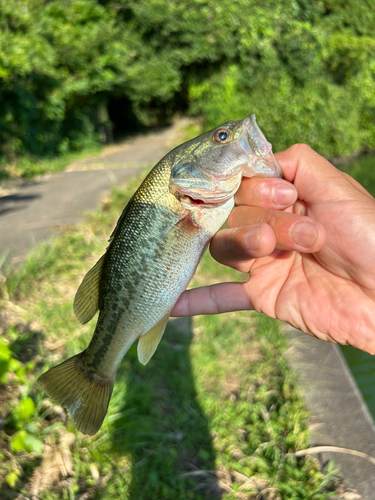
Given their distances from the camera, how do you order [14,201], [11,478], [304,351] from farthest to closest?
[14,201] → [304,351] → [11,478]

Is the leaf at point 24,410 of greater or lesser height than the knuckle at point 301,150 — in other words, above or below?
below

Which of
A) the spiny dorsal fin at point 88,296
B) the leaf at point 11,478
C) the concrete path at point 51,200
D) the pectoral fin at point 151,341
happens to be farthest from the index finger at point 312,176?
the concrete path at point 51,200

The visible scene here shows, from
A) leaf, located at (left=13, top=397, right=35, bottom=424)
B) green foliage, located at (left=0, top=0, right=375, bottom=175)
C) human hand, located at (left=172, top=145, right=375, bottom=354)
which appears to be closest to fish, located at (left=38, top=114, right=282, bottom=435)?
human hand, located at (left=172, top=145, right=375, bottom=354)

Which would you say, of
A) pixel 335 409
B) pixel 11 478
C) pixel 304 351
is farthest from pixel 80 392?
pixel 304 351

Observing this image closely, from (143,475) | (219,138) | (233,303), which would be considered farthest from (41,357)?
(219,138)

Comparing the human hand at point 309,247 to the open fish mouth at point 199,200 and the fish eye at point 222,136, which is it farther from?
the fish eye at point 222,136

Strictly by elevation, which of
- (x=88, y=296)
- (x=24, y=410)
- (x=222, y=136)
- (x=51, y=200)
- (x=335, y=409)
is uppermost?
(x=222, y=136)

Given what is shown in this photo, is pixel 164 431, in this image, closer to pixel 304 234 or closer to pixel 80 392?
pixel 80 392
